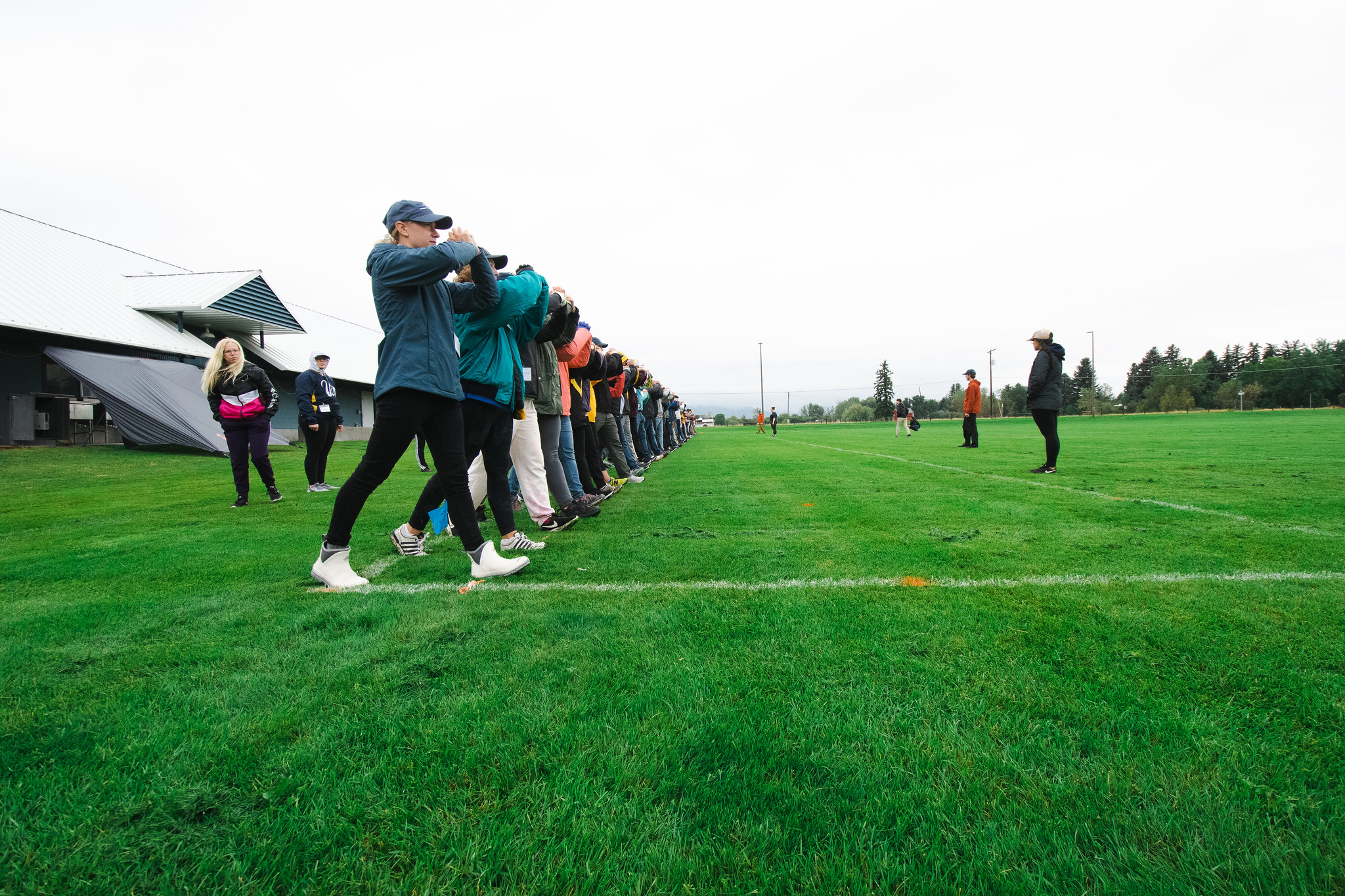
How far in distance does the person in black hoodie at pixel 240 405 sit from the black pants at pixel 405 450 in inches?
156

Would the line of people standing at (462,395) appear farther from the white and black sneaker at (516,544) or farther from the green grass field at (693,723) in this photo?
the green grass field at (693,723)

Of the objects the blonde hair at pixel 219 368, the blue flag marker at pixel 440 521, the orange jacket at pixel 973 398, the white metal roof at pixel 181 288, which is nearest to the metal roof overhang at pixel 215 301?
the white metal roof at pixel 181 288

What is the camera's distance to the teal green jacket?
3.78 metres

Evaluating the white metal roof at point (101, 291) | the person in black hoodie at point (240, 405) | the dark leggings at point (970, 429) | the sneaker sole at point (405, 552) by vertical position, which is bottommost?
the sneaker sole at point (405, 552)

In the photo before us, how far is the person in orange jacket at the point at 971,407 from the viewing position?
13.9 m

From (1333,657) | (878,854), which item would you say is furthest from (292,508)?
(1333,657)

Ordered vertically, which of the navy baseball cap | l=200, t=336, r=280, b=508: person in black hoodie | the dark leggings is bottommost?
the dark leggings

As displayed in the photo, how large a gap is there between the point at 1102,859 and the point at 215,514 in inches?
278

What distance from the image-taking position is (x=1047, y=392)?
335 inches

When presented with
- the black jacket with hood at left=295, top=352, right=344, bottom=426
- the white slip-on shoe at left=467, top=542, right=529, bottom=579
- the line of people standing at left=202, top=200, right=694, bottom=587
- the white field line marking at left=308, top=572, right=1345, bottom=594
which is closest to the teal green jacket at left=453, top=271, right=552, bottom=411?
the line of people standing at left=202, top=200, right=694, bottom=587

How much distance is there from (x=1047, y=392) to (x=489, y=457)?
786 cm

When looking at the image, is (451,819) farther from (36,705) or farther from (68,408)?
(68,408)

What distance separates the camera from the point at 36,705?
1845 millimetres

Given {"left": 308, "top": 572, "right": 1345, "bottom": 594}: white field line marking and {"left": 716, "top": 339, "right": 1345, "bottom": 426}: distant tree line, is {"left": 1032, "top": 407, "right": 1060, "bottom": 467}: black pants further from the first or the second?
{"left": 716, "top": 339, "right": 1345, "bottom": 426}: distant tree line
